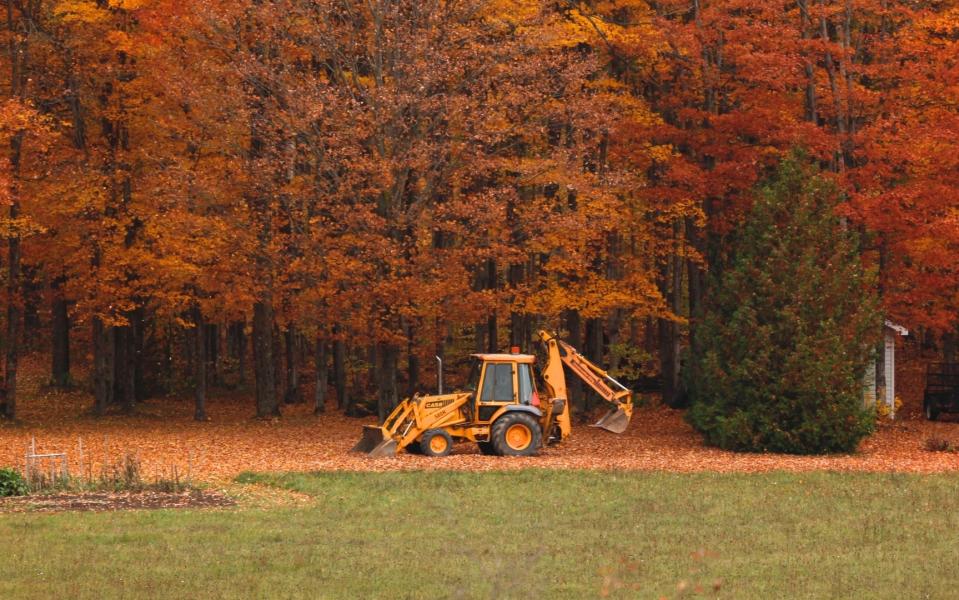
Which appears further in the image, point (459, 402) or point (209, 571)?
point (459, 402)

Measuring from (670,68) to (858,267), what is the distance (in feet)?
26.9

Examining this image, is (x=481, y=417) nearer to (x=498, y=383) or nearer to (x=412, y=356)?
(x=498, y=383)

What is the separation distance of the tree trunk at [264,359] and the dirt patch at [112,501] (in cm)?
1577

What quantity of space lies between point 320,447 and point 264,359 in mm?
7984

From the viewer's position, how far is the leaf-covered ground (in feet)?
74.7

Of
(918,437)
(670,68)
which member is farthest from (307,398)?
(918,437)

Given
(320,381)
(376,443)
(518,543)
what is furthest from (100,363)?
(518,543)

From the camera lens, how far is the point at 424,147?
28562 millimetres

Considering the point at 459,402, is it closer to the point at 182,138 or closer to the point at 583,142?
the point at 583,142

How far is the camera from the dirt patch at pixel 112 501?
1708cm

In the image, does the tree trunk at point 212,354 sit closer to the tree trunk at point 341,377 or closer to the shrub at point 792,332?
the tree trunk at point 341,377

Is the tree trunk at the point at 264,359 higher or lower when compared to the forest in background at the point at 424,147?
lower

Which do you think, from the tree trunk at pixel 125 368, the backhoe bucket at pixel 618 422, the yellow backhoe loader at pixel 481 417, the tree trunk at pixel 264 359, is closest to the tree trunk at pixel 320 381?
the tree trunk at pixel 264 359

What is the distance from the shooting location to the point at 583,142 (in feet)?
104
